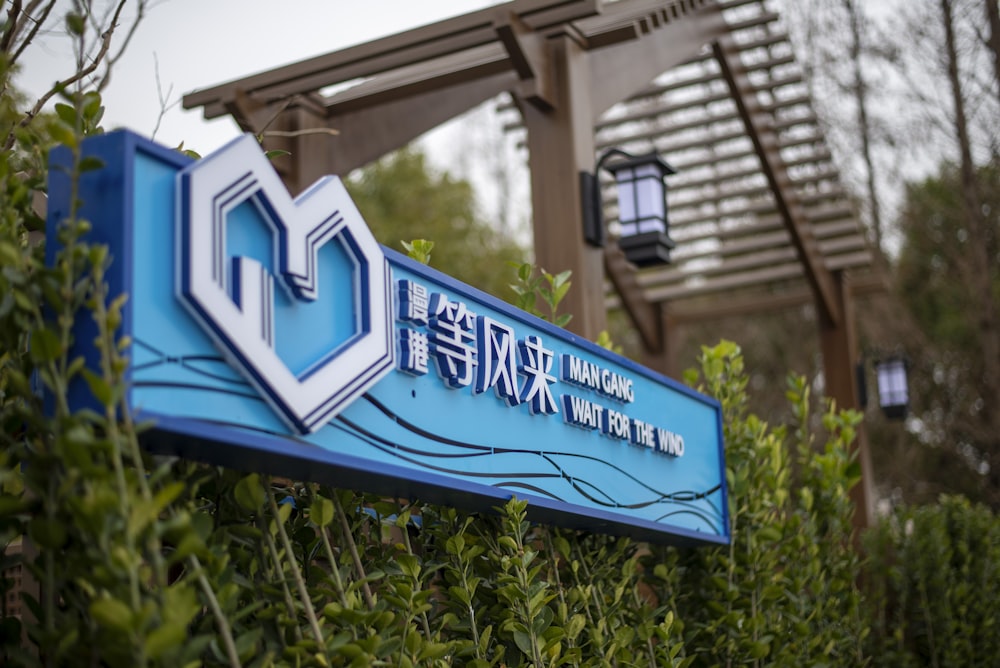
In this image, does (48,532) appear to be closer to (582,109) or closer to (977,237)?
(582,109)

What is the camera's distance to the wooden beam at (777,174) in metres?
6.96

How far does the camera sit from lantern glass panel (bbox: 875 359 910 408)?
896 centimetres

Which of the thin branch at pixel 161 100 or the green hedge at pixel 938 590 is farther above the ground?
the thin branch at pixel 161 100

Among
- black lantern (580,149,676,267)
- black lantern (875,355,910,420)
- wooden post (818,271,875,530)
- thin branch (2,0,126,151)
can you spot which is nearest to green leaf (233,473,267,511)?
thin branch (2,0,126,151)

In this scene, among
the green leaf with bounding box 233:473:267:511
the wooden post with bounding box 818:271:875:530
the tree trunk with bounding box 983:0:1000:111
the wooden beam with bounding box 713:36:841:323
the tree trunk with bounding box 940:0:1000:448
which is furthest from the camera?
the tree trunk with bounding box 983:0:1000:111

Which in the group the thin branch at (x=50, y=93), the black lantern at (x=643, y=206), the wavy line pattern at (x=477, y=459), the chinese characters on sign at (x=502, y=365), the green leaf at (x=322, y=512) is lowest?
the green leaf at (x=322, y=512)

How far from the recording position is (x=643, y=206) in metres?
5.35

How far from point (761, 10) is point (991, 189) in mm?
5734

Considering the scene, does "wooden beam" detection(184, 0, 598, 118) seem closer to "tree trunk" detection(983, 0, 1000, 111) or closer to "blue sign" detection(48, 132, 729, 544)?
"blue sign" detection(48, 132, 729, 544)

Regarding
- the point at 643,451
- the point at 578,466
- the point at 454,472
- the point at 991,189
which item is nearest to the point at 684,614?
the point at 643,451

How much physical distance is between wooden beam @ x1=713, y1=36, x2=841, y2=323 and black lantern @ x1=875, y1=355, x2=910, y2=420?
0.70 metres

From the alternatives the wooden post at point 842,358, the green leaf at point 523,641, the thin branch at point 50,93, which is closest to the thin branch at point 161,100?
the thin branch at point 50,93

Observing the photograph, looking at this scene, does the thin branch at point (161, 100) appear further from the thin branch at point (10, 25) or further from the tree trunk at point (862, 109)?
the tree trunk at point (862, 109)

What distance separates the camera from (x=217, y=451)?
6.59ft
